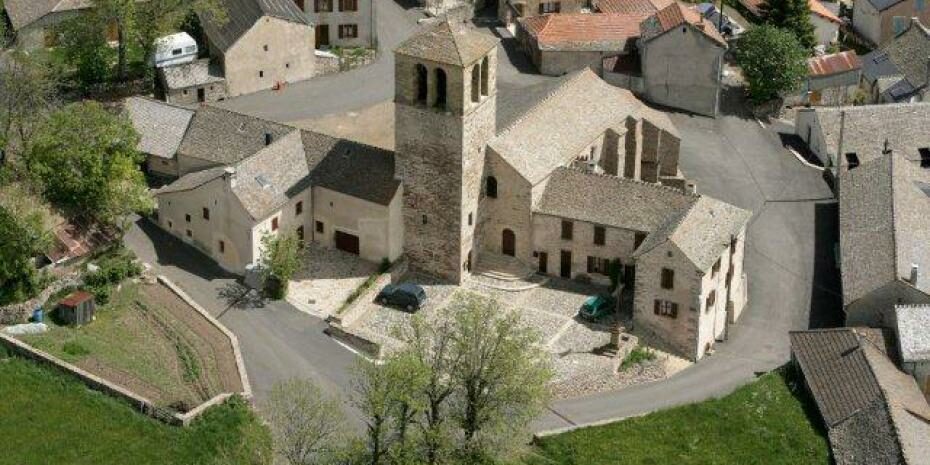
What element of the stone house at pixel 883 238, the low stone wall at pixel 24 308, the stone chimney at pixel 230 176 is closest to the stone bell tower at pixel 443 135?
the stone chimney at pixel 230 176

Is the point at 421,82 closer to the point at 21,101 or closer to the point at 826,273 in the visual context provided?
the point at 21,101

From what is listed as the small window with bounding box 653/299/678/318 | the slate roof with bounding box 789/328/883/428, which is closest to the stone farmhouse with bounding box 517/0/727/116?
the small window with bounding box 653/299/678/318

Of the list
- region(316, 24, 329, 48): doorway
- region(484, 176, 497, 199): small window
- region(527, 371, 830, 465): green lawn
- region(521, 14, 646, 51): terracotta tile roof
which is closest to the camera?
region(527, 371, 830, 465): green lawn

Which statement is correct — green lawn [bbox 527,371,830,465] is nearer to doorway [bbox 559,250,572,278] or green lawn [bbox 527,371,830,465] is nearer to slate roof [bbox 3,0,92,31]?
doorway [bbox 559,250,572,278]

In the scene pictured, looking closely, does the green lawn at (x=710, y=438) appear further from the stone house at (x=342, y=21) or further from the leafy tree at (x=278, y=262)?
the stone house at (x=342, y=21)

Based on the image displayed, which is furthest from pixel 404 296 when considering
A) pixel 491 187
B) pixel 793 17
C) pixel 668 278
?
pixel 793 17

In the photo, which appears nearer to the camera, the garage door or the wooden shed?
the wooden shed

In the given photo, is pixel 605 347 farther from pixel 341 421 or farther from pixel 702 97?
pixel 702 97
